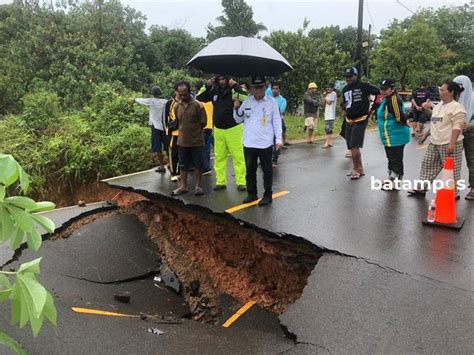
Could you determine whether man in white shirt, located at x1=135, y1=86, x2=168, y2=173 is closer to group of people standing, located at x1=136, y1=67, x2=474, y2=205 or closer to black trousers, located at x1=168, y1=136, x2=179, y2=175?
group of people standing, located at x1=136, y1=67, x2=474, y2=205

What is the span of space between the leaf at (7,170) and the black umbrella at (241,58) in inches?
178

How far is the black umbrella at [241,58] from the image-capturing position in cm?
572

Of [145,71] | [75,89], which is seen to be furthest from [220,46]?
[145,71]

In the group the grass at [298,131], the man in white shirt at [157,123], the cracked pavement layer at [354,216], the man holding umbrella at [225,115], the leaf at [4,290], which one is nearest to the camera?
the leaf at [4,290]

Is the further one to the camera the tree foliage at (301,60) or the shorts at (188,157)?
the tree foliage at (301,60)

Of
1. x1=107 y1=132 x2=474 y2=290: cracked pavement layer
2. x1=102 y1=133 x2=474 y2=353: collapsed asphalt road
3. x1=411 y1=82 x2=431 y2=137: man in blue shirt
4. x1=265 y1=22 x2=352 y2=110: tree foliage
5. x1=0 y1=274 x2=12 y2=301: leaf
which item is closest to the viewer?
x1=0 y1=274 x2=12 y2=301: leaf

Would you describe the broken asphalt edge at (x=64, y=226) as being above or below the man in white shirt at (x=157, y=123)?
below

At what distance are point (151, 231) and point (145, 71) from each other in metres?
15.3

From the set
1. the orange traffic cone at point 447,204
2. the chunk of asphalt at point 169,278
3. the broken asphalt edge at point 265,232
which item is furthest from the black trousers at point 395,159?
the chunk of asphalt at point 169,278

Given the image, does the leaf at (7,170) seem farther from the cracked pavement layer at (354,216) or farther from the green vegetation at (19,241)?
the cracked pavement layer at (354,216)

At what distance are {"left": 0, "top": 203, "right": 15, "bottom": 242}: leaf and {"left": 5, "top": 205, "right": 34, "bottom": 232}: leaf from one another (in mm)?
15

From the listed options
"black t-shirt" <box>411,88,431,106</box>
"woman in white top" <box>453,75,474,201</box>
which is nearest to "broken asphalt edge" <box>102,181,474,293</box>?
"woman in white top" <box>453,75,474,201</box>

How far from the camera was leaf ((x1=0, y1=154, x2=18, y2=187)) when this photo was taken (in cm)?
139

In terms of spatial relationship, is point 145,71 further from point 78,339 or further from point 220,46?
point 78,339
